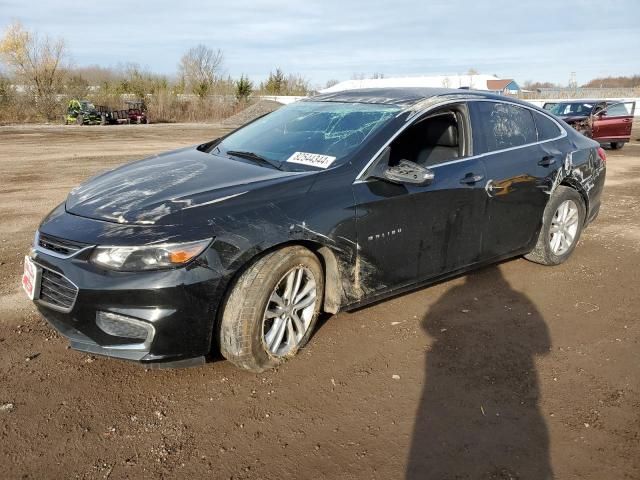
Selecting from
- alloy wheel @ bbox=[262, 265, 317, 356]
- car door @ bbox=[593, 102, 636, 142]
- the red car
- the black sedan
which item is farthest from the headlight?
car door @ bbox=[593, 102, 636, 142]

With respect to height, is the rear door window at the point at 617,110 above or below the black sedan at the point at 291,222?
above

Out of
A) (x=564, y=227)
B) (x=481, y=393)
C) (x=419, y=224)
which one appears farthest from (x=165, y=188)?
(x=564, y=227)

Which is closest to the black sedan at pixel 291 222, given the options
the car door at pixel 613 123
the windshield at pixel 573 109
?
the car door at pixel 613 123

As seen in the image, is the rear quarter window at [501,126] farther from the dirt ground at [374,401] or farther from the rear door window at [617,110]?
the rear door window at [617,110]

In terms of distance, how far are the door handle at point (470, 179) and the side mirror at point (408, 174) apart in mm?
587

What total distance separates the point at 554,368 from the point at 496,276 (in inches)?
67.5

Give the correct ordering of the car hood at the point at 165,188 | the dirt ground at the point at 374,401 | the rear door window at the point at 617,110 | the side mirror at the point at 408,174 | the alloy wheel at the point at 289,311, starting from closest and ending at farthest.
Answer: the dirt ground at the point at 374,401 → the car hood at the point at 165,188 → the alloy wheel at the point at 289,311 → the side mirror at the point at 408,174 → the rear door window at the point at 617,110

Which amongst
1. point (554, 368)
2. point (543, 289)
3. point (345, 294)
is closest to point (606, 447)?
point (554, 368)

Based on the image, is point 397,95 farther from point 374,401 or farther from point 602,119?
point 602,119

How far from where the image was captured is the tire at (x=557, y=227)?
4.95 m

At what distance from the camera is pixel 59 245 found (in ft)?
9.83

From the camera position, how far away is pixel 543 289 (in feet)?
15.5

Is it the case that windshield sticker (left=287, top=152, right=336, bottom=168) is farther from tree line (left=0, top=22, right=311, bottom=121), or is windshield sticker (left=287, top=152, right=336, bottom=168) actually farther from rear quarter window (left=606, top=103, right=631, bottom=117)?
tree line (left=0, top=22, right=311, bottom=121)

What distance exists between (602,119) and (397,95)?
50.1ft
